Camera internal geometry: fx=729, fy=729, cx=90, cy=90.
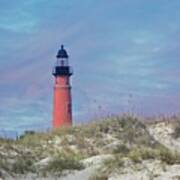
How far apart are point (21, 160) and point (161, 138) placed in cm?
1109

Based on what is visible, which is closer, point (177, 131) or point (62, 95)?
point (177, 131)

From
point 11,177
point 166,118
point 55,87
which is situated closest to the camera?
point 11,177

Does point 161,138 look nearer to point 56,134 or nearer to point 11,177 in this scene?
point 56,134

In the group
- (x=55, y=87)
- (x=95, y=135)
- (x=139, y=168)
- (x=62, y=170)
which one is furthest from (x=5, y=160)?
(x=55, y=87)

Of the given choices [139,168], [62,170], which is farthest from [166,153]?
[62,170]

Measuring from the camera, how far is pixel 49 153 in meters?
24.5

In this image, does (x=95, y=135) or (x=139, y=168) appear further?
(x=95, y=135)

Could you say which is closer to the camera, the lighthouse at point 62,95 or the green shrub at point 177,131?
the green shrub at point 177,131

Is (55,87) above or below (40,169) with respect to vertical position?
above

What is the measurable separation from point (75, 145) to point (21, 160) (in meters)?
5.97

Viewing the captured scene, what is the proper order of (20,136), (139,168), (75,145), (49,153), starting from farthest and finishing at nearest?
(20,136) < (75,145) < (49,153) < (139,168)

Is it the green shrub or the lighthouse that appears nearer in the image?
the green shrub

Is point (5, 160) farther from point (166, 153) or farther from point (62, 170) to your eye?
point (166, 153)

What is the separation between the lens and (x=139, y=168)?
1884cm
